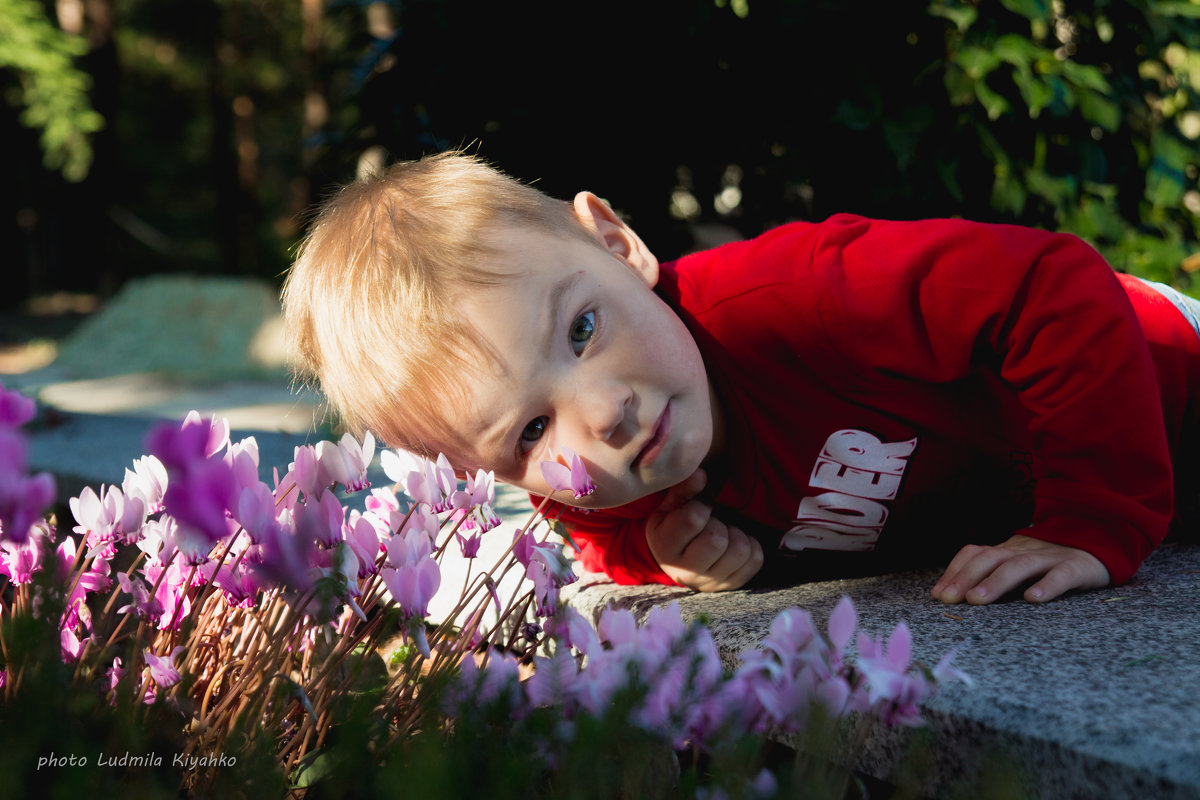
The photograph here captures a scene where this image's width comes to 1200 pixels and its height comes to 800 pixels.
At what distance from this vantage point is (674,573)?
2.02 metres

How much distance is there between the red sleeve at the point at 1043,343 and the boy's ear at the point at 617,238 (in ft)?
1.09

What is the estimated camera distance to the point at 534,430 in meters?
1.69

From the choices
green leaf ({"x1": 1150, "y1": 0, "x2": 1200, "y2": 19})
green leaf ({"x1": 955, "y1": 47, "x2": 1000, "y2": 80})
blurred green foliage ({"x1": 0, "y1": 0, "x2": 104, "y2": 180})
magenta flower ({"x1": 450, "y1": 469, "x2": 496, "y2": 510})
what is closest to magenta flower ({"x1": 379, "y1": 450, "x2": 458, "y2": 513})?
magenta flower ({"x1": 450, "y1": 469, "x2": 496, "y2": 510})

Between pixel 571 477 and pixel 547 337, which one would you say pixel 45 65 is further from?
pixel 571 477

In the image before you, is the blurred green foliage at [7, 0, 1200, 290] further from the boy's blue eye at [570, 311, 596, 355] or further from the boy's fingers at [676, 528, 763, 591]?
the boy's blue eye at [570, 311, 596, 355]

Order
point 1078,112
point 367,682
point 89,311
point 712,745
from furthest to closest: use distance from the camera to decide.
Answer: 1. point 89,311
2. point 1078,112
3. point 367,682
4. point 712,745

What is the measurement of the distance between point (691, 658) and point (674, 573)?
0.96 m

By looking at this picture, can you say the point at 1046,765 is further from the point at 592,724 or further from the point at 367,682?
the point at 367,682

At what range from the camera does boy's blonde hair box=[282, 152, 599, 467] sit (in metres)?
1.68

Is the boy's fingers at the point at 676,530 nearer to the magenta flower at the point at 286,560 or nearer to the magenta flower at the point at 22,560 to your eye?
the magenta flower at the point at 286,560

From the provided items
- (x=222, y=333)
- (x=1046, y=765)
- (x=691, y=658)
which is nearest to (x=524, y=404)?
(x=691, y=658)

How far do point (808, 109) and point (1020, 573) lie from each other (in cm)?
161

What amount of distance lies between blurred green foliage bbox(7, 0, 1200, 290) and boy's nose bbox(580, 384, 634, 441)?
4.53ft

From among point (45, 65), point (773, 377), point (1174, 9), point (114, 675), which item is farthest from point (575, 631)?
point (45, 65)
